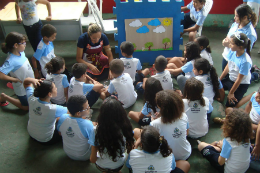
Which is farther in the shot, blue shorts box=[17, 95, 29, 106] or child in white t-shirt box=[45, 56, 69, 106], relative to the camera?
blue shorts box=[17, 95, 29, 106]

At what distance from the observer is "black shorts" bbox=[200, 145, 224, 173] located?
7.30 feet

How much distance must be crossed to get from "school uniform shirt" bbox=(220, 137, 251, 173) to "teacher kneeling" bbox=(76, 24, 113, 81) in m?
2.06

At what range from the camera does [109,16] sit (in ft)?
18.6

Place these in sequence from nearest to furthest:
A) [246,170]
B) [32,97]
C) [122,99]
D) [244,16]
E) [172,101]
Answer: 1. [172,101]
2. [246,170]
3. [32,97]
4. [122,99]
5. [244,16]

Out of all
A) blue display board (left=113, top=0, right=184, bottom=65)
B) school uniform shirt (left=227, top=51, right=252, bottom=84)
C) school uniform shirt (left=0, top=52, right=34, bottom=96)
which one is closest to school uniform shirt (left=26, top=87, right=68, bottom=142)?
school uniform shirt (left=0, top=52, right=34, bottom=96)

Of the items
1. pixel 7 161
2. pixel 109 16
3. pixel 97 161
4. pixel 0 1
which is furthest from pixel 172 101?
pixel 0 1

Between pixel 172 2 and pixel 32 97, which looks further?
pixel 172 2

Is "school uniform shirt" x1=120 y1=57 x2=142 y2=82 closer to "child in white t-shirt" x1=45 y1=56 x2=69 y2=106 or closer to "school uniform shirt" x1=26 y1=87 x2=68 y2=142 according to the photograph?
"child in white t-shirt" x1=45 y1=56 x2=69 y2=106

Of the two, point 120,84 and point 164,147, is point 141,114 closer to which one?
point 120,84

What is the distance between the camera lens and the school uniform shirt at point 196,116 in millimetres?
2404

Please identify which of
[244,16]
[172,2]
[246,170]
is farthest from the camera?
[172,2]

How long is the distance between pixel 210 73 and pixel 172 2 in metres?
1.57

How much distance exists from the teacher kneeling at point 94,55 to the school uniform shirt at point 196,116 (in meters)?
1.53

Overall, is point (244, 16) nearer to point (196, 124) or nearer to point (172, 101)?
point (196, 124)
